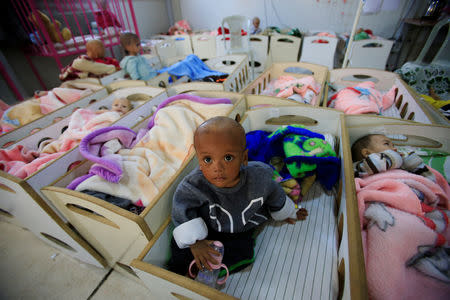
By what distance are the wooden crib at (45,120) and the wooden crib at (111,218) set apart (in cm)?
58

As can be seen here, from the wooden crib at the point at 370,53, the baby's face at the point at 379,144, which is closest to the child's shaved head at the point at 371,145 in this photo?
the baby's face at the point at 379,144

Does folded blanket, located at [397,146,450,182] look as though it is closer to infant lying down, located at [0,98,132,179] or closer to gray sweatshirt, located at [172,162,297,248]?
gray sweatshirt, located at [172,162,297,248]

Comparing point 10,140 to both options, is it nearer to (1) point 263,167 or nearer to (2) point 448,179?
(1) point 263,167

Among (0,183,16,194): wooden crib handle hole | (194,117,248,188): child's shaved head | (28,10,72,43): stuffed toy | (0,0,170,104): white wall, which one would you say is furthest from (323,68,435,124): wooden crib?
(0,0,170,104): white wall

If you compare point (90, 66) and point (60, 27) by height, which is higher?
point (60, 27)

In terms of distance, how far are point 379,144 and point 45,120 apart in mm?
1824

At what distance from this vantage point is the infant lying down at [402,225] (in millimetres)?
512

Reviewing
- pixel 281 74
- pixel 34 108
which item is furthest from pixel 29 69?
pixel 281 74

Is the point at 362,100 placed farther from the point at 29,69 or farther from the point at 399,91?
the point at 29,69

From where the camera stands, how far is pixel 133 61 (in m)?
1.89

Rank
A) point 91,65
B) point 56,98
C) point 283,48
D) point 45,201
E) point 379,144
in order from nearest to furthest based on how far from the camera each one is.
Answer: point 45,201
point 379,144
point 56,98
point 91,65
point 283,48

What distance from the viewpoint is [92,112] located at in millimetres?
1302

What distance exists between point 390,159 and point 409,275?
43 cm

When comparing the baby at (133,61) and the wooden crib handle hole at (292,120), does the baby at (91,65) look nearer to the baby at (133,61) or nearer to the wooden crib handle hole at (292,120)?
the baby at (133,61)
